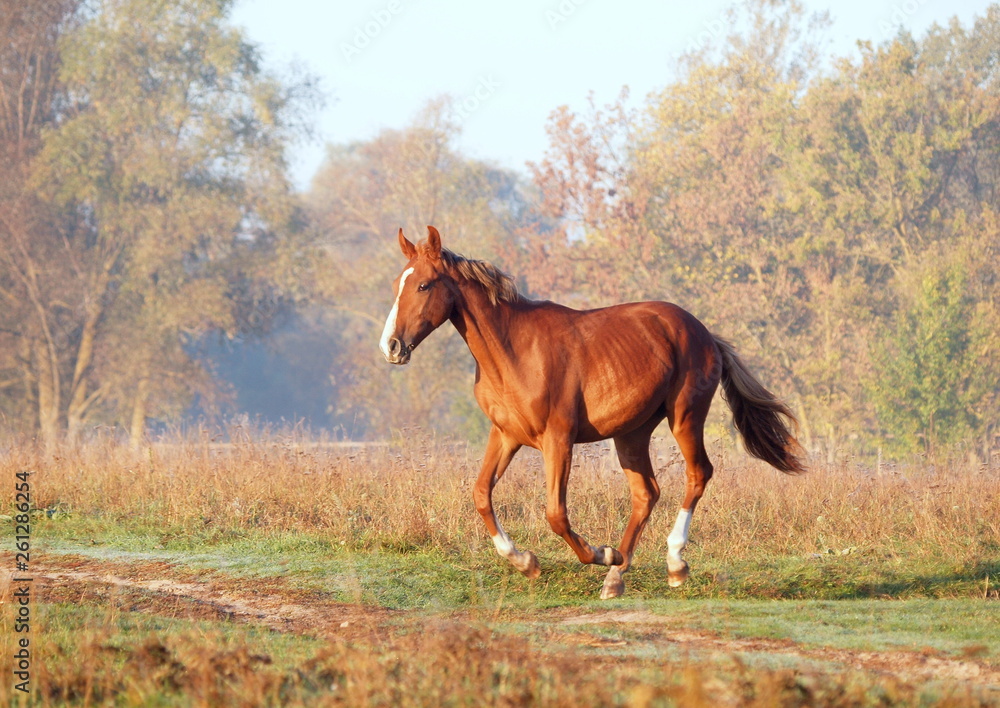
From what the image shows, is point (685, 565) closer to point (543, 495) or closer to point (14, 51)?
point (543, 495)

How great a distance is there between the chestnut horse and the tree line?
1954cm

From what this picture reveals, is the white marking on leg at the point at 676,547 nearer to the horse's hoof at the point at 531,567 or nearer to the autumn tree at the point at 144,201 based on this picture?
the horse's hoof at the point at 531,567

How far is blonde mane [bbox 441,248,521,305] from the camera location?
755cm

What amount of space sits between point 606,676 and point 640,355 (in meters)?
3.42

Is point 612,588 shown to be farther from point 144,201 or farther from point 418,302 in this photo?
point 144,201

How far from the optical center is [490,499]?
749 centimetres

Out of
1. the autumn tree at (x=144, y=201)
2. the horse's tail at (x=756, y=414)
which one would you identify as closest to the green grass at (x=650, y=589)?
the horse's tail at (x=756, y=414)

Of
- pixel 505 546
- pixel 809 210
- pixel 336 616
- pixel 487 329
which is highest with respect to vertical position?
pixel 809 210

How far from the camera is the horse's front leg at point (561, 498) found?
7246mm

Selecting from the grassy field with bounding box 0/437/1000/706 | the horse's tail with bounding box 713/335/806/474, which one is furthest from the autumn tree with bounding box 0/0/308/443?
the horse's tail with bounding box 713/335/806/474

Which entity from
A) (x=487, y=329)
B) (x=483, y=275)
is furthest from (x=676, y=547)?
(x=483, y=275)

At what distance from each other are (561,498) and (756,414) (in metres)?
2.12

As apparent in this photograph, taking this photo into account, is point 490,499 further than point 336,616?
Yes

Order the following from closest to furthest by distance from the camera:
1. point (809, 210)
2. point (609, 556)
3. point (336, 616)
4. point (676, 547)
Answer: point (336, 616)
point (609, 556)
point (676, 547)
point (809, 210)
